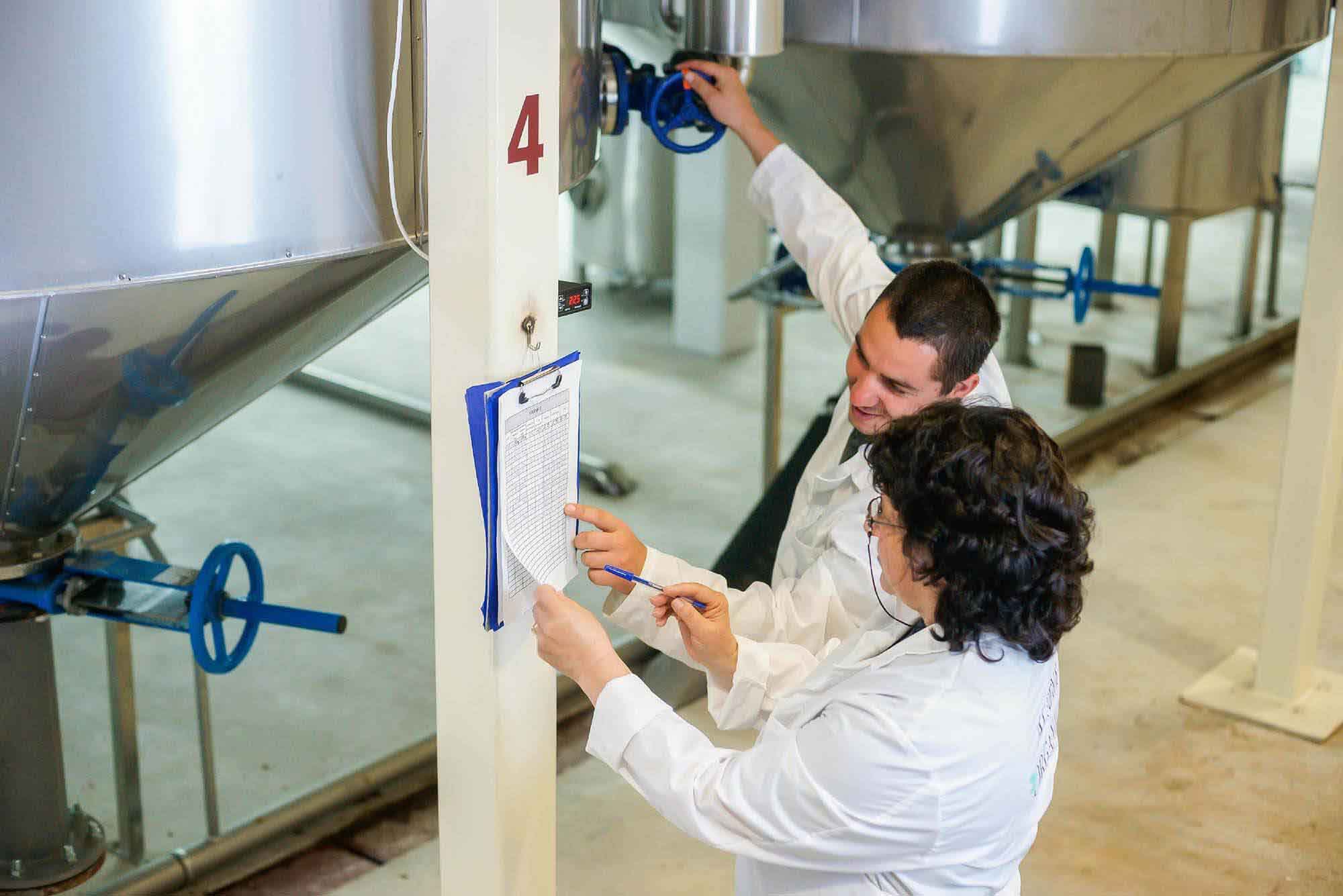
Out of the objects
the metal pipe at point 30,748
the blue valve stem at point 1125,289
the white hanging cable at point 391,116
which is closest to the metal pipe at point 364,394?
the blue valve stem at point 1125,289

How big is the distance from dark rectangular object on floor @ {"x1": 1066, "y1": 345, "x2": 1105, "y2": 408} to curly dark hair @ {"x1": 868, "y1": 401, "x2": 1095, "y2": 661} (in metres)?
4.06

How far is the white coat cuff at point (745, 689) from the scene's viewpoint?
1.80 metres

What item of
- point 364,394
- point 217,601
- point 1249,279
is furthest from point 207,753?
point 1249,279

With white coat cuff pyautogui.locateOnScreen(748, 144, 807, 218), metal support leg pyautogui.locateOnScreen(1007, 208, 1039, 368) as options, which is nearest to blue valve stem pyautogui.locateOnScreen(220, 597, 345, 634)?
white coat cuff pyautogui.locateOnScreen(748, 144, 807, 218)

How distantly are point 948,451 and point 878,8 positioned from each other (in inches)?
59.1

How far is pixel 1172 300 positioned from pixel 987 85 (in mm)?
3048

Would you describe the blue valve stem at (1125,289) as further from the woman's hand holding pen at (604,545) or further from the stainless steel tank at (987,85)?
the woman's hand holding pen at (604,545)

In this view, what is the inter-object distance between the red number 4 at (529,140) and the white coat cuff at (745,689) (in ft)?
2.19

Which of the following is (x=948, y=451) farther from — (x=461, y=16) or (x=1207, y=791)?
(x=1207, y=791)

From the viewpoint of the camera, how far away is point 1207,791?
121 inches

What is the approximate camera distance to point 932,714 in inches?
53.1

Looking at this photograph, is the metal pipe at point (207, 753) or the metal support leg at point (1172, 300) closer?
the metal pipe at point (207, 753)

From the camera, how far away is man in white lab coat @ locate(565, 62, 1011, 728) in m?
1.83

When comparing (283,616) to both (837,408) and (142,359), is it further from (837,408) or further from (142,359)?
(837,408)
